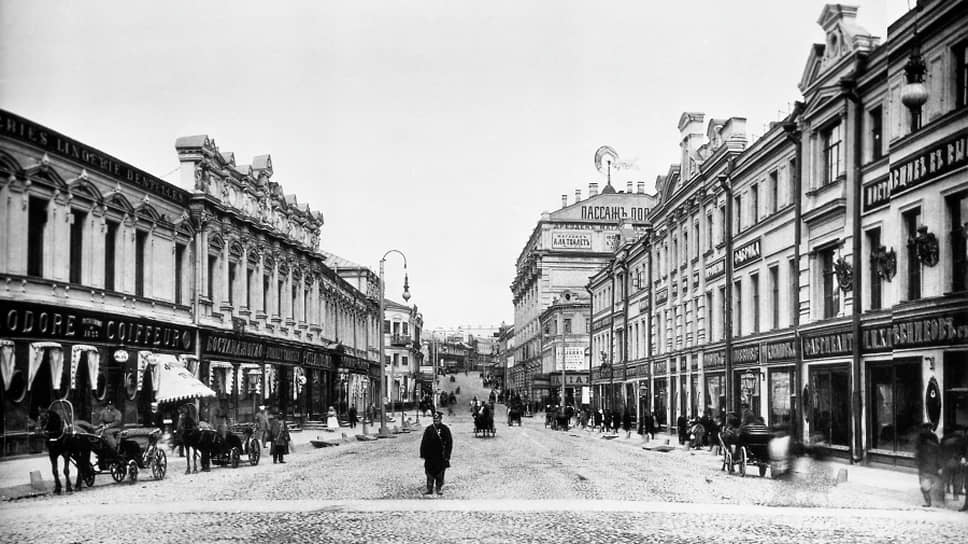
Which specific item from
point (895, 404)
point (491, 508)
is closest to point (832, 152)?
point (895, 404)

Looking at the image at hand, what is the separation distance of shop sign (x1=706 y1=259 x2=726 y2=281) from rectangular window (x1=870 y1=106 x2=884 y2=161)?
13.4 metres

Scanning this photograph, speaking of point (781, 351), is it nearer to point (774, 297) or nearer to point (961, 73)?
point (774, 297)

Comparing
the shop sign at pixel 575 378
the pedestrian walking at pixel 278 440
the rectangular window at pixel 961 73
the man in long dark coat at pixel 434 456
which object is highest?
the rectangular window at pixel 961 73

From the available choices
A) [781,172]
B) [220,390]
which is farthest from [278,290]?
[781,172]

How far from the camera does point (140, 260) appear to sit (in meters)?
31.4

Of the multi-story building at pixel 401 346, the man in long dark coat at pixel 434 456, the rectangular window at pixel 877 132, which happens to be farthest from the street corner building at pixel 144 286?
the multi-story building at pixel 401 346

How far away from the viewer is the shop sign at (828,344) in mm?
25266

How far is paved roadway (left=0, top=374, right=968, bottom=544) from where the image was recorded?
43.1ft

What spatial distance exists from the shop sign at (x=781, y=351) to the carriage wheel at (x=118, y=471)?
732 inches

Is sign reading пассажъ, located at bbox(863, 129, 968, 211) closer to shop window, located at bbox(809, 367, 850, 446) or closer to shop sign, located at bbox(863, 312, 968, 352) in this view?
shop sign, located at bbox(863, 312, 968, 352)

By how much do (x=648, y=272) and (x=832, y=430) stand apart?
1052 inches

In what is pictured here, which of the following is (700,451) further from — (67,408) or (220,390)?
(67,408)

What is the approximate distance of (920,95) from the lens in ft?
60.5

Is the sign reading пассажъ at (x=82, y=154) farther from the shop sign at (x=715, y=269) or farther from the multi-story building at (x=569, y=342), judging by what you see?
the multi-story building at (x=569, y=342)
